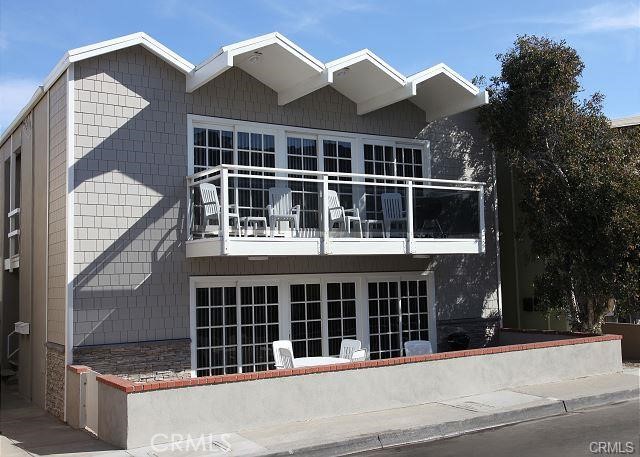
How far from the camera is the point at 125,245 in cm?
1152

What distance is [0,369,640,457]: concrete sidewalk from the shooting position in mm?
8477

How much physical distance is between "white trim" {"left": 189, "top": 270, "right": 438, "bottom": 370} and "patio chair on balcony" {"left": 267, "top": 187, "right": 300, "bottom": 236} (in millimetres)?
1644

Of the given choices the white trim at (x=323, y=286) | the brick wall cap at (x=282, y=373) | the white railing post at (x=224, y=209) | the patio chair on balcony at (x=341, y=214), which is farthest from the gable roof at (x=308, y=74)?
the brick wall cap at (x=282, y=373)

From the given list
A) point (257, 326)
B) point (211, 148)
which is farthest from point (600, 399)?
point (211, 148)

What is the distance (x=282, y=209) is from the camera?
1174 centimetres

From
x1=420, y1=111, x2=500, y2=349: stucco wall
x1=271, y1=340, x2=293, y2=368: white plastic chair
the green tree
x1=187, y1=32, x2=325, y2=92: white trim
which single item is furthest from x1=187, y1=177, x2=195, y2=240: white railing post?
the green tree

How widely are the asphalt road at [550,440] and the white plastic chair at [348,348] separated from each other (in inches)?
139

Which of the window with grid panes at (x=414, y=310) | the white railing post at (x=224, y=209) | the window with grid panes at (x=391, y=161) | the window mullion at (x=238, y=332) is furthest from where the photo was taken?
the window with grid panes at (x=414, y=310)

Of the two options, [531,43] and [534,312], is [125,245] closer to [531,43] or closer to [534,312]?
[531,43]

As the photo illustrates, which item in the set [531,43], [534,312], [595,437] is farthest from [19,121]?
[534,312]

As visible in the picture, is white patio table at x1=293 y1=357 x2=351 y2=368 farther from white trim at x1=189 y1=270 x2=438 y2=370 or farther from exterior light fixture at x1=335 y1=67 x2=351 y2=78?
exterior light fixture at x1=335 y1=67 x2=351 y2=78

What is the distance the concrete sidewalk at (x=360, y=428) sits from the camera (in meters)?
8.48

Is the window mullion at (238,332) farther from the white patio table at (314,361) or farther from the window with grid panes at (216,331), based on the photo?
the white patio table at (314,361)

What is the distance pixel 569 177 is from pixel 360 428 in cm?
808
